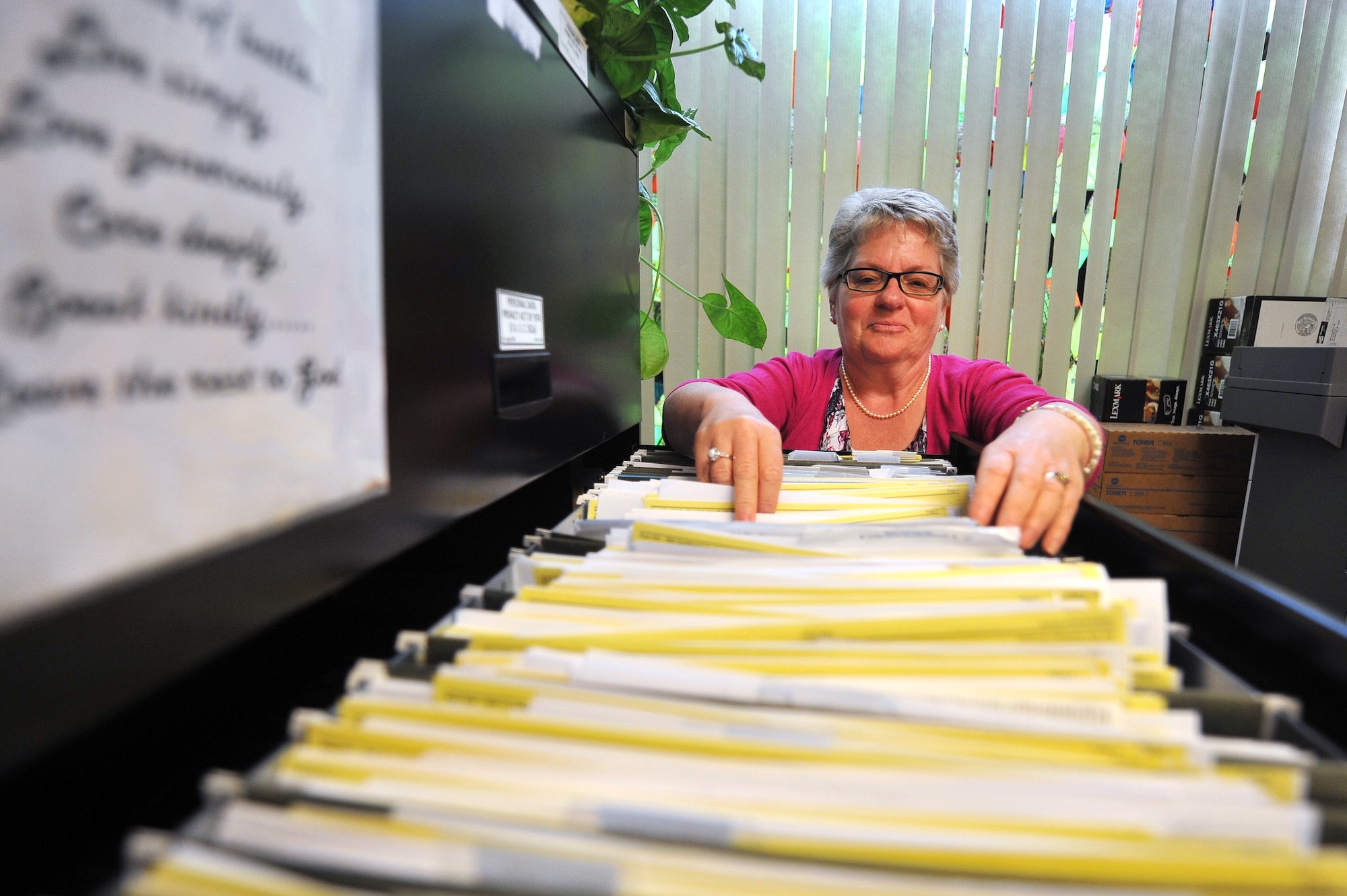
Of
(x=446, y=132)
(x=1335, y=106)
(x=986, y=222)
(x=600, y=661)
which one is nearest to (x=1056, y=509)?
(x=600, y=661)

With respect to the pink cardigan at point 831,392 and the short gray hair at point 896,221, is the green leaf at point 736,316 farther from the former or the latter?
the short gray hair at point 896,221

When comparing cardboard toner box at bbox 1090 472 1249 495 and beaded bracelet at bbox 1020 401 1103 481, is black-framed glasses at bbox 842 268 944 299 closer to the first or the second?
beaded bracelet at bbox 1020 401 1103 481

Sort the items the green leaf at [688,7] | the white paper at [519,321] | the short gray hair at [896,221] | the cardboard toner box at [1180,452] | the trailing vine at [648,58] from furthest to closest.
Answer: the cardboard toner box at [1180,452]
the short gray hair at [896,221]
the green leaf at [688,7]
the trailing vine at [648,58]
the white paper at [519,321]

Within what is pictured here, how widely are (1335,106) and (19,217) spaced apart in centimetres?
384

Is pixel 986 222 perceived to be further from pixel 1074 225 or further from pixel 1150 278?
pixel 1150 278

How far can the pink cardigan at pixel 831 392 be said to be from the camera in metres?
1.41

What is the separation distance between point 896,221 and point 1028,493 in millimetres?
1157

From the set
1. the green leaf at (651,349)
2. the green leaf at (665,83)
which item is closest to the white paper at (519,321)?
the green leaf at (665,83)

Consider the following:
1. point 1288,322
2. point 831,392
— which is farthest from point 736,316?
point 1288,322

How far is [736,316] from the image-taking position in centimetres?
194

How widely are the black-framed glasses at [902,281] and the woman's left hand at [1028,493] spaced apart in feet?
3.29

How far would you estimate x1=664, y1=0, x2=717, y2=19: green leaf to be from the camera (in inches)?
35.9

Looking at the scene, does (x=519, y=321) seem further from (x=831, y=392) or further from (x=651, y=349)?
(x=831, y=392)

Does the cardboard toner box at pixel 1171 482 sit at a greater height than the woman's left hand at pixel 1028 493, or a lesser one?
lesser
